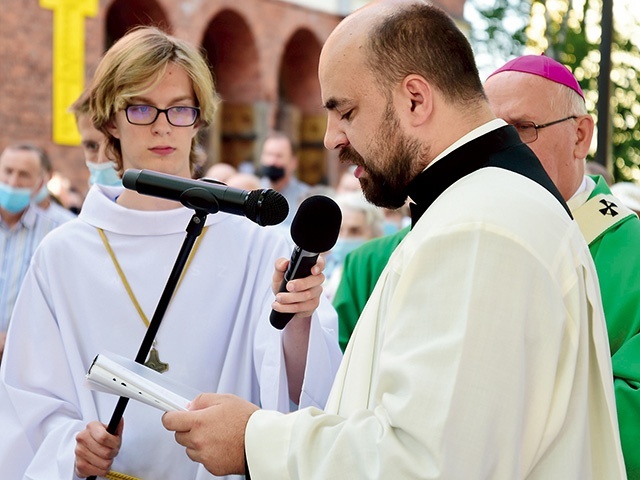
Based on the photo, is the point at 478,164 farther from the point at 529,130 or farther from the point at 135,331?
the point at 529,130

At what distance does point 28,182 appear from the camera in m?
7.27

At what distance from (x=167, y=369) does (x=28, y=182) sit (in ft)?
14.7

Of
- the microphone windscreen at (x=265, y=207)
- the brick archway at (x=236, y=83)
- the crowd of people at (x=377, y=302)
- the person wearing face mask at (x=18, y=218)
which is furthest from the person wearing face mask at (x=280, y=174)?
the brick archway at (x=236, y=83)

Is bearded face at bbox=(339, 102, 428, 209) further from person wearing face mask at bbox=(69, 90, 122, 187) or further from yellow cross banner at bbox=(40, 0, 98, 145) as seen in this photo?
yellow cross banner at bbox=(40, 0, 98, 145)

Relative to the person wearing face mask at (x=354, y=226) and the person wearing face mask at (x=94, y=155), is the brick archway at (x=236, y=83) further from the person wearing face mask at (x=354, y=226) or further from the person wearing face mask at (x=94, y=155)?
the person wearing face mask at (x=94, y=155)

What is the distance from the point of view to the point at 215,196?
2.62m

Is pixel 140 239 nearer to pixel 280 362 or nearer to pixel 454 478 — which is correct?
pixel 280 362

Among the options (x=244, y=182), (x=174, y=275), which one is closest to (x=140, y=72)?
(x=174, y=275)

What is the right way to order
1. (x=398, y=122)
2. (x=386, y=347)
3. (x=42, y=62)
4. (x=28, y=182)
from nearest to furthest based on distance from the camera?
(x=386, y=347) → (x=398, y=122) → (x=28, y=182) → (x=42, y=62)

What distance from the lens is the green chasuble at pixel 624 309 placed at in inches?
124

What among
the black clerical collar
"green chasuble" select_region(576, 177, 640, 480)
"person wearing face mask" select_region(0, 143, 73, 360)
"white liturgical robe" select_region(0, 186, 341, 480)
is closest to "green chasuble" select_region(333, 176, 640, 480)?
"green chasuble" select_region(576, 177, 640, 480)

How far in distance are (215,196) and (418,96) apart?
61 centimetres

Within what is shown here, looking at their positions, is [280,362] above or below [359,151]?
below

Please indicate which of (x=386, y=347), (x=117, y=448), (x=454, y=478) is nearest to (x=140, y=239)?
(x=117, y=448)
